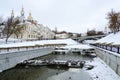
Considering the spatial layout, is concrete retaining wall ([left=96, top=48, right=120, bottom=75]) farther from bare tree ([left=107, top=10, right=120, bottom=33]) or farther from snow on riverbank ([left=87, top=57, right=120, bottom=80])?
bare tree ([left=107, top=10, right=120, bottom=33])

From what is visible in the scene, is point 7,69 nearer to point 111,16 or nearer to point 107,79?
point 107,79

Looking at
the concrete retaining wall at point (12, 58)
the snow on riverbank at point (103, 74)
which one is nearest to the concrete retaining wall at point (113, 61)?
the snow on riverbank at point (103, 74)

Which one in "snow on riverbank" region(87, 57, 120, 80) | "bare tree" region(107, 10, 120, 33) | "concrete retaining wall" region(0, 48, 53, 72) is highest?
"bare tree" region(107, 10, 120, 33)

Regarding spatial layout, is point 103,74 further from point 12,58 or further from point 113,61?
point 12,58

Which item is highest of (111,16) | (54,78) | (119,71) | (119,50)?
(111,16)

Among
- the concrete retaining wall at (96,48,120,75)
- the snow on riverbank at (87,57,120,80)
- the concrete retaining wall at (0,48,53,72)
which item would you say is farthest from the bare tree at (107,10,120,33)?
the snow on riverbank at (87,57,120,80)

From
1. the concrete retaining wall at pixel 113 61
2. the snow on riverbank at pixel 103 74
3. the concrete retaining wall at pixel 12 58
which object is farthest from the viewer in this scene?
the concrete retaining wall at pixel 12 58

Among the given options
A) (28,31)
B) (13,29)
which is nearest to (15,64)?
(13,29)

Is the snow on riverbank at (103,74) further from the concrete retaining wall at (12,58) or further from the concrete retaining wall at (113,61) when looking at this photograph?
the concrete retaining wall at (12,58)

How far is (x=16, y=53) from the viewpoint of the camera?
20797mm

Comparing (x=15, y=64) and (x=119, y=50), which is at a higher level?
(x=119, y=50)

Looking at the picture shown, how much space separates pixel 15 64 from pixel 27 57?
16.6 feet

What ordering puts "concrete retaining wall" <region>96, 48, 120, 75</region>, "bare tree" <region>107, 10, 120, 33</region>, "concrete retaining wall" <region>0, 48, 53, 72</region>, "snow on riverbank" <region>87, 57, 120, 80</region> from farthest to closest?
"bare tree" <region>107, 10, 120, 33</region> → "concrete retaining wall" <region>0, 48, 53, 72</region> → "concrete retaining wall" <region>96, 48, 120, 75</region> → "snow on riverbank" <region>87, 57, 120, 80</region>

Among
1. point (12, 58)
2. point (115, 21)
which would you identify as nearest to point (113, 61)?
point (12, 58)
